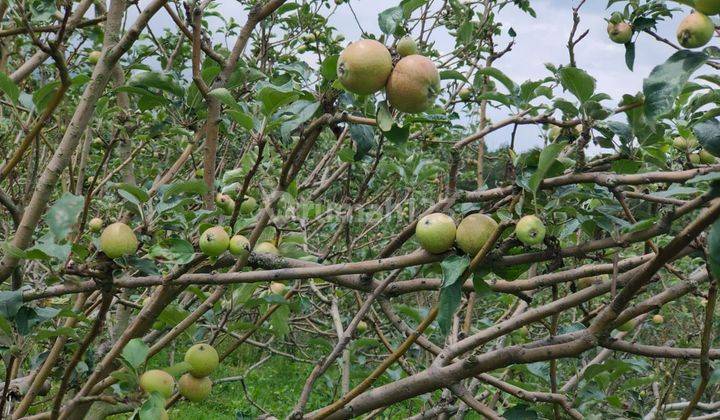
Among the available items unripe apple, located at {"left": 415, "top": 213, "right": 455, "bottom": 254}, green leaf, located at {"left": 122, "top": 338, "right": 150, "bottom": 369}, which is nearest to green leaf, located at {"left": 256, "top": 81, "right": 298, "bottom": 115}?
unripe apple, located at {"left": 415, "top": 213, "right": 455, "bottom": 254}

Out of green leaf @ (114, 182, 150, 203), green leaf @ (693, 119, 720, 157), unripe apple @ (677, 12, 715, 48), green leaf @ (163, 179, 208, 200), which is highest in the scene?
unripe apple @ (677, 12, 715, 48)

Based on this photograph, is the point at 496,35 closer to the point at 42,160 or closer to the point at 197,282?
the point at 42,160

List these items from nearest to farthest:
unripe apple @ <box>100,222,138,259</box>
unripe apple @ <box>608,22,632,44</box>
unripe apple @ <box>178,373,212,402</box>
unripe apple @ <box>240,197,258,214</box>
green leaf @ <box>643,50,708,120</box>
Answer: green leaf @ <box>643,50,708,120</box> < unripe apple @ <box>100,222,138,259</box> < unripe apple @ <box>608,22,632,44</box> < unripe apple @ <box>178,373,212,402</box> < unripe apple @ <box>240,197,258,214</box>

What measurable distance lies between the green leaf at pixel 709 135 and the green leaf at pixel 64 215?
117 centimetres

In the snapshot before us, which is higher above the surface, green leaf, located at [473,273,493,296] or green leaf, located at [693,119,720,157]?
green leaf, located at [693,119,720,157]

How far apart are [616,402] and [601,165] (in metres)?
0.72

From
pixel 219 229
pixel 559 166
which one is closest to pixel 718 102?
pixel 559 166

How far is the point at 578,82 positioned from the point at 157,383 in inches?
45.3

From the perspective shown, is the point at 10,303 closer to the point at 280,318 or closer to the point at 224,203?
the point at 224,203

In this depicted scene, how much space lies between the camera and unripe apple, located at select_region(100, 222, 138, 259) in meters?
1.30

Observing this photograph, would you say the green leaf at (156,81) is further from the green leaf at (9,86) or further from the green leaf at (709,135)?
the green leaf at (709,135)

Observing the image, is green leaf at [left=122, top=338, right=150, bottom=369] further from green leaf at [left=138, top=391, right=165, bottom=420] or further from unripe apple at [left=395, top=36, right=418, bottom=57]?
unripe apple at [left=395, top=36, right=418, bottom=57]

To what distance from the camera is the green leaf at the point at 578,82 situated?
117 centimetres

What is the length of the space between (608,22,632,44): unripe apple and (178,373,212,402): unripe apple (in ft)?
4.64
